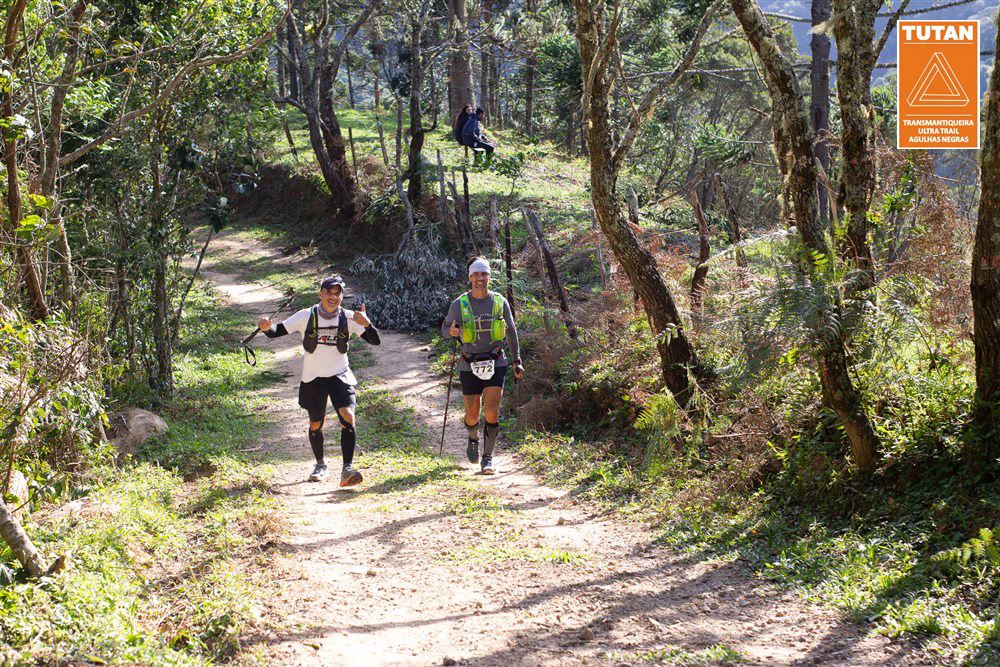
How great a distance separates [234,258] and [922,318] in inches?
805

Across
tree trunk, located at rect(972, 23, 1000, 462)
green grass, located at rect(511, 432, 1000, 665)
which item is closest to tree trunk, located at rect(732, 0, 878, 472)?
green grass, located at rect(511, 432, 1000, 665)

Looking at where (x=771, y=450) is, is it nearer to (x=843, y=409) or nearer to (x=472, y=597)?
(x=843, y=409)

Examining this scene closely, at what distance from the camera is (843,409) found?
6504 millimetres

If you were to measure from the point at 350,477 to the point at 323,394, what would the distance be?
841 mm

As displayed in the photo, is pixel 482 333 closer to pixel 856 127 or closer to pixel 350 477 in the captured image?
pixel 350 477

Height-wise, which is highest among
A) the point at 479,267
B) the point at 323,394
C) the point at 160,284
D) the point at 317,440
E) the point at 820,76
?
the point at 820,76

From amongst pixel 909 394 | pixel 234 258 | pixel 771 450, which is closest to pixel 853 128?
pixel 909 394

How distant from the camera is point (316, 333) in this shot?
27.8 ft

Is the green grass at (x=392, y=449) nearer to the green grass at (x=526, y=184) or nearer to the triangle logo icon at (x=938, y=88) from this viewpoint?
the green grass at (x=526, y=184)

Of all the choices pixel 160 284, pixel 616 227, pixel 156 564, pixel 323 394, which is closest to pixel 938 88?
pixel 616 227

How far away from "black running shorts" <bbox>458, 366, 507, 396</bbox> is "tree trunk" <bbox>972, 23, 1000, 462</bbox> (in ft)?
14.3

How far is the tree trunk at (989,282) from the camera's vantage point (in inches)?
233

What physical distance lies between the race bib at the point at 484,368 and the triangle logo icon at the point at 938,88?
285 inches

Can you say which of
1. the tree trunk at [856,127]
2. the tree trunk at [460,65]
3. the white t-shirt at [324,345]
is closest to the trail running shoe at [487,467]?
the white t-shirt at [324,345]
